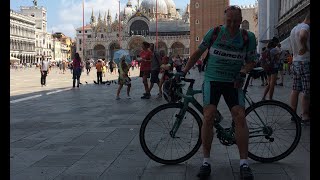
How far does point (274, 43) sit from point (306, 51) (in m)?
4.84

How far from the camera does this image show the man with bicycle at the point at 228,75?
4.17 meters

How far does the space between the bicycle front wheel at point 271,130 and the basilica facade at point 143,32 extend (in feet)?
340

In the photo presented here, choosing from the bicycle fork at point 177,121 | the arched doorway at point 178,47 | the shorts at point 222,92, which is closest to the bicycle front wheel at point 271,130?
the shorts at point 222,92

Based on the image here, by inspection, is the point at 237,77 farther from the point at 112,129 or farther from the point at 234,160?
the point at 112,129

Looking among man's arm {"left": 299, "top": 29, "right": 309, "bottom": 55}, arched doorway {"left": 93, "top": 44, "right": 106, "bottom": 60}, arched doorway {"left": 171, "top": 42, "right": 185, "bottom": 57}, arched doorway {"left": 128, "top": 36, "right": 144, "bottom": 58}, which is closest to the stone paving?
man's arm {"left": 299, "top": 29, "right": 309, "bottom": 55}

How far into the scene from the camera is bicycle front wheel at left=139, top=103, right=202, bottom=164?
4601mm

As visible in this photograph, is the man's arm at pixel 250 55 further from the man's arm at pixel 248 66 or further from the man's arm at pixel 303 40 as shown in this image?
the man's arm at pixel 303 40

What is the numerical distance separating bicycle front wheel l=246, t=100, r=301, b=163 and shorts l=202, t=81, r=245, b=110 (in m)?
0.42

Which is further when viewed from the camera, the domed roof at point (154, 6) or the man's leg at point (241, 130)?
the domed roof at point (154, 6)

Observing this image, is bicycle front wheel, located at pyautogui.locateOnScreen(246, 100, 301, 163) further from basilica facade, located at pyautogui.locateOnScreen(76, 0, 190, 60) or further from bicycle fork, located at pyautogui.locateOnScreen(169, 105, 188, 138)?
basilica facade, located at pyautogui.locateOnScreen(76, 0, 190, 60)

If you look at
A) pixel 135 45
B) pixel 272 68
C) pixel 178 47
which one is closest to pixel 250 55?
pixel 272 68

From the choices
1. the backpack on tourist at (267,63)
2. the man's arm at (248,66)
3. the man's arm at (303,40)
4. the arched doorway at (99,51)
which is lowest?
the man's arm at (248,66)

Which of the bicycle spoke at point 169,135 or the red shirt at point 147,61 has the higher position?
the red shirt at point 147,61
